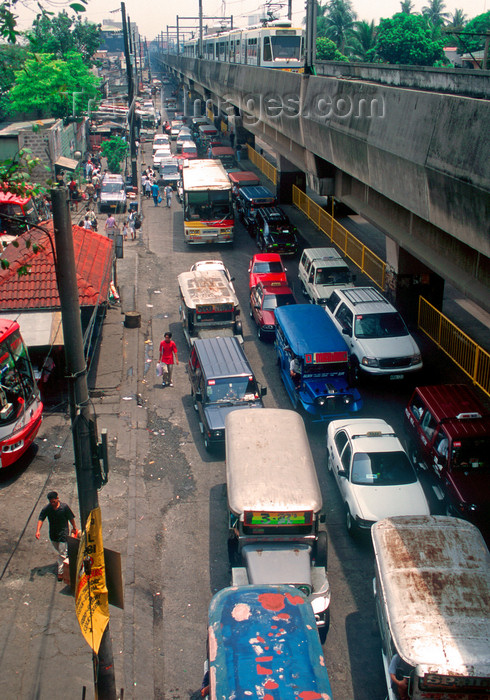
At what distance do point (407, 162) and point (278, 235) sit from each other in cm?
1650

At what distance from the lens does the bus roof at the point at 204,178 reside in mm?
29656

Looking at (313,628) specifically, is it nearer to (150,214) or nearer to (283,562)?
(283,562)

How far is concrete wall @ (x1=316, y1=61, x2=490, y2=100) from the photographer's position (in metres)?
14.7

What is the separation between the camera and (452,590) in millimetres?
8562

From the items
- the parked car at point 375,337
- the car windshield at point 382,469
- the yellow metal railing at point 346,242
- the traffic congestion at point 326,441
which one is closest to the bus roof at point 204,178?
the yellow metal railing at point 346,242

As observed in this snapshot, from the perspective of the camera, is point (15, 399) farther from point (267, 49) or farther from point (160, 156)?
point (160, 156)

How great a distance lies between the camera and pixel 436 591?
854cm

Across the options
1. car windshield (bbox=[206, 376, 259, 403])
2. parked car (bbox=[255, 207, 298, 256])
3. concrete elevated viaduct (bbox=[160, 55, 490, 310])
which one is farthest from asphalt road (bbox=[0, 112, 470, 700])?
parked car (bbox=[255, 207, 298, 256])

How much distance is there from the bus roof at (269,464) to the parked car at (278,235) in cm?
1660

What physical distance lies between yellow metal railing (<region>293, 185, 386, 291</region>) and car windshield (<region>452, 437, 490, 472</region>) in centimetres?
1011

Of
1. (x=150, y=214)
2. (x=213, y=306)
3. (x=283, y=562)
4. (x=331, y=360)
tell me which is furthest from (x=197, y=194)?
(x=283, y=562)

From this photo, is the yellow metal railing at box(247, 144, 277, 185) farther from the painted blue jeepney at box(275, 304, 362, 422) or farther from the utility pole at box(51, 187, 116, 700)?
the utility pole at box(51, 187, 116, 700)

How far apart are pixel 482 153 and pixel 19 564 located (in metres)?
9.66

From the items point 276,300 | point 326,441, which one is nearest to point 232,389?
point 326,441
